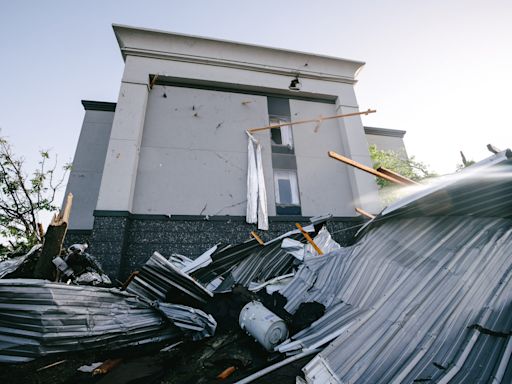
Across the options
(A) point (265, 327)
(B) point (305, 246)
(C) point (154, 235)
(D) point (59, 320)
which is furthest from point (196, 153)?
(A) point (265, 327)

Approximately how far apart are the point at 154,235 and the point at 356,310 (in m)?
5.65

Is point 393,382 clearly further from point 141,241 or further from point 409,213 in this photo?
point 141,241

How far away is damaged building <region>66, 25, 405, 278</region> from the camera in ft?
21.6

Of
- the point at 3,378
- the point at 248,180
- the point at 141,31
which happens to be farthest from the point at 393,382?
the point at 141,31

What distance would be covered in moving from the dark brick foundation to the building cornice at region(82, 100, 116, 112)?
4.99 metres

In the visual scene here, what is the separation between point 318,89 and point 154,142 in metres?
6.72

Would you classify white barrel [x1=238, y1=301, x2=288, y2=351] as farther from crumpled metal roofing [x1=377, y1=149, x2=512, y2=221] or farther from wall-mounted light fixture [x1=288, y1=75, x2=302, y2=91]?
wall-mounted light fixture [x1=288, y1=75, x2=302, y2=91]

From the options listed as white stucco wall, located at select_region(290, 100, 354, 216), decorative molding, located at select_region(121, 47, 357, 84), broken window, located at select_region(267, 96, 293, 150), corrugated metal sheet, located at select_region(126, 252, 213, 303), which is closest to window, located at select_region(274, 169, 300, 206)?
white stucco wall, located at select_region(290, 100, 354, 216)

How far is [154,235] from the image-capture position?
21.2 feet

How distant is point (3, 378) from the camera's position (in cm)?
227

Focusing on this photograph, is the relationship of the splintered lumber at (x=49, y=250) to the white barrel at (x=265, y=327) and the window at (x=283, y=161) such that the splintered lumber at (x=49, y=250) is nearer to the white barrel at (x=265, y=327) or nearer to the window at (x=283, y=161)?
the white barrel at (x=265, y=327)

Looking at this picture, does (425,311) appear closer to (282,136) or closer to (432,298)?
(432,298)

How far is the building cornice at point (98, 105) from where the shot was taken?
877 centimetres

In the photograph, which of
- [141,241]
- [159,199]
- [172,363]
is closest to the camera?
[172,363]
